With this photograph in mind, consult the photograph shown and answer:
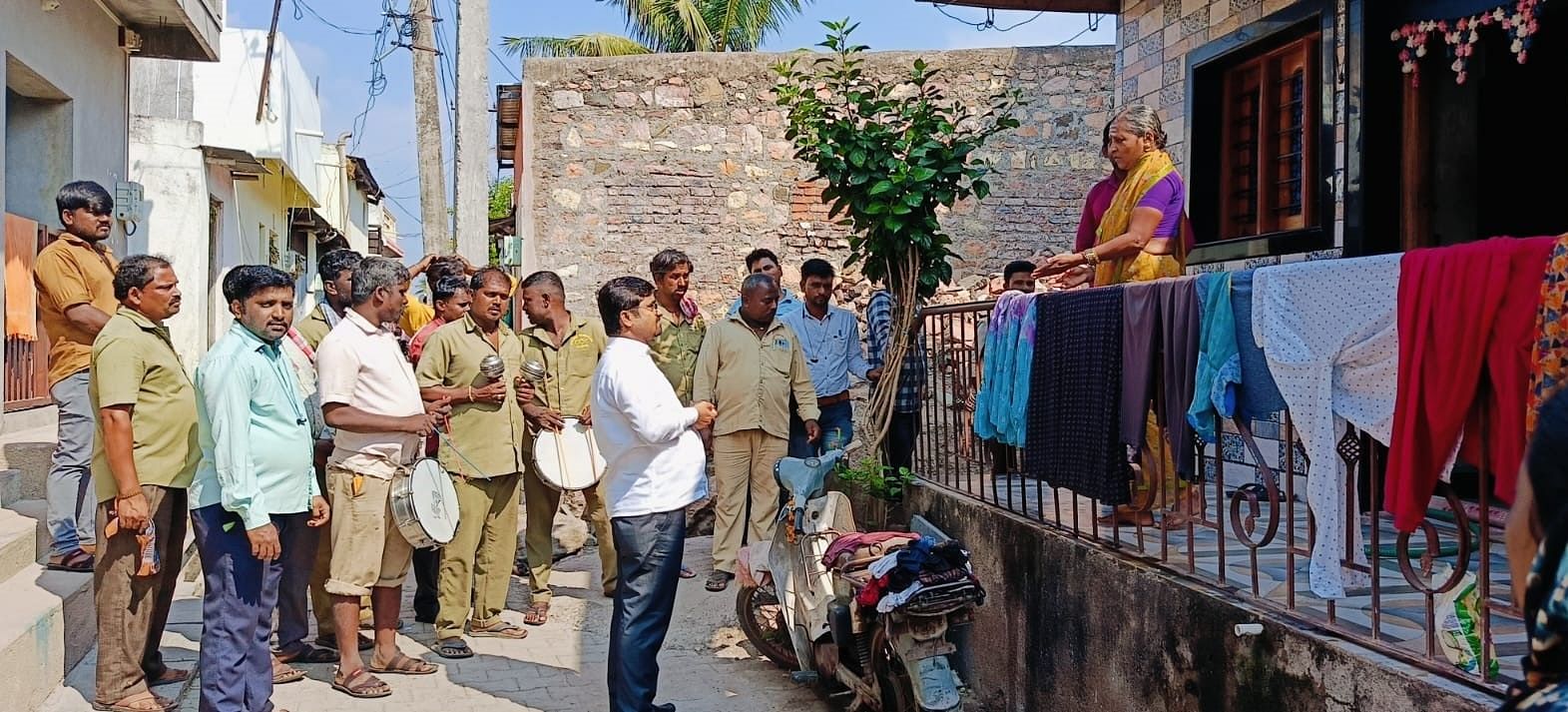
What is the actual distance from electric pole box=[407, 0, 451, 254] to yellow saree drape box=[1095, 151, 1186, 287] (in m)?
6.87

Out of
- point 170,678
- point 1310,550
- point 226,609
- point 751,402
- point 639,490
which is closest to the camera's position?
point 1310,550

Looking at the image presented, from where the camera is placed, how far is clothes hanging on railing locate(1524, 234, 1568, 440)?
2.56 meters

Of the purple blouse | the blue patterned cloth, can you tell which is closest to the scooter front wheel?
the purple blouse

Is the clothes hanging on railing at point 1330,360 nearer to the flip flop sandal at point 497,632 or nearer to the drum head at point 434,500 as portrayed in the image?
the drum head at point 434,500

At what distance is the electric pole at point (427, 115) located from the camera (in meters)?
10.5

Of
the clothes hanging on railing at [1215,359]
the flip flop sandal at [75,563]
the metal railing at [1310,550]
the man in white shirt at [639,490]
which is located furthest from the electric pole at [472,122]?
the clothes hanging on railing at [1215,359]

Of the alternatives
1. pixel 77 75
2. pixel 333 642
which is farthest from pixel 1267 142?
pixel 77 75

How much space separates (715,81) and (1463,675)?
29.6ft

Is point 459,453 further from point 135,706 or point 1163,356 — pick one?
point 1163,356

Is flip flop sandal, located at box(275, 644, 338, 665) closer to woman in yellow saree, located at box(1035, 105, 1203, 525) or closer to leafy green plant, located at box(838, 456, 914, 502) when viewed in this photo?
leafy green plant, located at box(838, 456, 914, 502)

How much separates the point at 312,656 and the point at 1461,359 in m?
5.26

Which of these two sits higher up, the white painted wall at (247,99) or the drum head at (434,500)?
the white painted wall at (247,99)

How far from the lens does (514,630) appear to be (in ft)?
21.2

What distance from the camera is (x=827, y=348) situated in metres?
7.54
